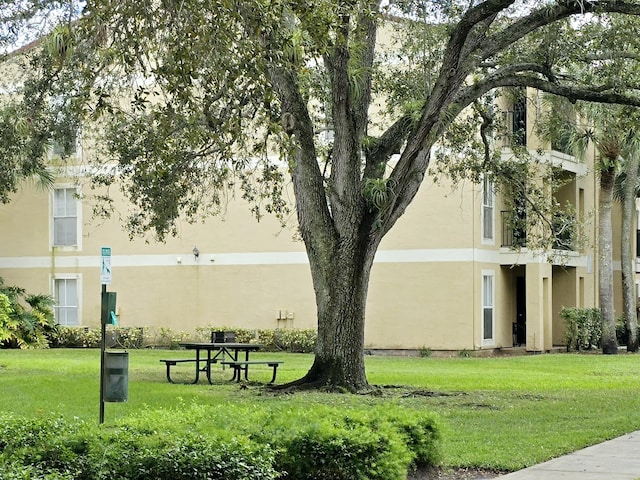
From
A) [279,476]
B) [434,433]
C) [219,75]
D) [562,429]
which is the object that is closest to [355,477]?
[279,476]

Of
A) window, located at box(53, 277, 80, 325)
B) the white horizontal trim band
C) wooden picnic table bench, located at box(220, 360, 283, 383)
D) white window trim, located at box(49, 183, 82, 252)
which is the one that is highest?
white window trim, located at box(49, 183, 82, 252)

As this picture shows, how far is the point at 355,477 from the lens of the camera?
881cm

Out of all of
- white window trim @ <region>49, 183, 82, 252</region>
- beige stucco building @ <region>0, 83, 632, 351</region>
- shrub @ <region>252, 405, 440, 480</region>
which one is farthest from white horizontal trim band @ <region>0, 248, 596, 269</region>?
shrub @ <region>252, 405, 440, 480</region>

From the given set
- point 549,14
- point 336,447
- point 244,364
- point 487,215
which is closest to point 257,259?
point 487,215

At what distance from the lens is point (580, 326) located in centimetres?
3456

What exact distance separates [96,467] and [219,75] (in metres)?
3.84

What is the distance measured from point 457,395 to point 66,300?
2017cm

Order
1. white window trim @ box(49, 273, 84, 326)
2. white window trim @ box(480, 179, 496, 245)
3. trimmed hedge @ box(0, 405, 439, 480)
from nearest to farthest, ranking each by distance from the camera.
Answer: trimmed hedge @ box(0, 405, 439, 480)
white window trim @ box(480, 179, 496, 245)
white window trim @ box(49, 273, 84, 326)

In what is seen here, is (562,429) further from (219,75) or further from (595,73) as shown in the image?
(595,73)

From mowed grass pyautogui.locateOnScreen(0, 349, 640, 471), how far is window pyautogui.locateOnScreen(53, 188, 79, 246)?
22.0 feet

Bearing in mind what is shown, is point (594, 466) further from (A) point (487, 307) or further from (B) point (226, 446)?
(A) point (487, 307)

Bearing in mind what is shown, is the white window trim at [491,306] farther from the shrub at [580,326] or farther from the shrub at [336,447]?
the shrub at [336,447]

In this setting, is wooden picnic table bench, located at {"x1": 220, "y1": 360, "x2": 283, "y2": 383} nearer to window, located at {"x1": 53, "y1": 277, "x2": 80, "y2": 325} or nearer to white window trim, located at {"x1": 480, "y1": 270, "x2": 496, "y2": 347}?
white window trim, located at {"x1": 480, "y1": 270, "x2": 496, "y2": 347}

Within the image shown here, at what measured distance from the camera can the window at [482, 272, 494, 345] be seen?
103 feet
